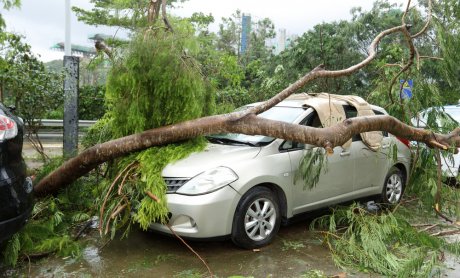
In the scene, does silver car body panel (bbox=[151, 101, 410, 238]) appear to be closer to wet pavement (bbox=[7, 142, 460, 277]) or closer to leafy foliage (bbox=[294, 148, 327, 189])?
leafy foliage (bbox=[294, 148, 327, 189])

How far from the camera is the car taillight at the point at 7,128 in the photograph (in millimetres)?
3465

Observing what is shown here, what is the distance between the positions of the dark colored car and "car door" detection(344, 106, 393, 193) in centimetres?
373

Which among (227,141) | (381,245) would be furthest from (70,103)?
(381,245)

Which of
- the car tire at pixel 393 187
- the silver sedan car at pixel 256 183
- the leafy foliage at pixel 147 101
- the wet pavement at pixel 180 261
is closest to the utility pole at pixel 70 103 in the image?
the leafy foliage at pixel 147 101

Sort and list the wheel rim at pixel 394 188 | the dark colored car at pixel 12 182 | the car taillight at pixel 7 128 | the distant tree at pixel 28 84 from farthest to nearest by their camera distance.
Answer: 1. the wheel rim at pixel 394 188
2. the distant tree at pixel 28 84
3. the car taillight at pixel 7 128
4. the dark colored car at pixel 12 182

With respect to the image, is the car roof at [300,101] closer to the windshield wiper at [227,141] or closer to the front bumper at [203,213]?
the windshield wiper at [227,141]

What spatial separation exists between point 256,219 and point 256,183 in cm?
38

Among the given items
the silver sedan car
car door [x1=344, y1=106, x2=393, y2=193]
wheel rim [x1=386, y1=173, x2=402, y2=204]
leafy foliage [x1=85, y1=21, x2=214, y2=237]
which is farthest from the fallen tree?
wheel rim [x1=386, y1=173, x2=402, y2=204]

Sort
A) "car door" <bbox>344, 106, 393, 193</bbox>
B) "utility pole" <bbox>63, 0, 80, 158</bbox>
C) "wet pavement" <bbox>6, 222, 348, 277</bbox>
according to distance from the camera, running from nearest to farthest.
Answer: "wet pavement" <bbox>6, 222, 348, 277</bbox>
"car door" <bbox>344, 106, 393, 193</bbox>
"utility pole" <bbox>63, 0, 80, 158</bbox>

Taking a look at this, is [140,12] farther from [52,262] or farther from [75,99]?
[52,262]

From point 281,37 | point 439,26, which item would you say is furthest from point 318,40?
point 281,37

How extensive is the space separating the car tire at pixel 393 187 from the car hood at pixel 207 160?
2384 mm

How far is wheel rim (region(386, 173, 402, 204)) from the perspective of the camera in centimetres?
607

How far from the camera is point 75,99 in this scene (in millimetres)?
6711
